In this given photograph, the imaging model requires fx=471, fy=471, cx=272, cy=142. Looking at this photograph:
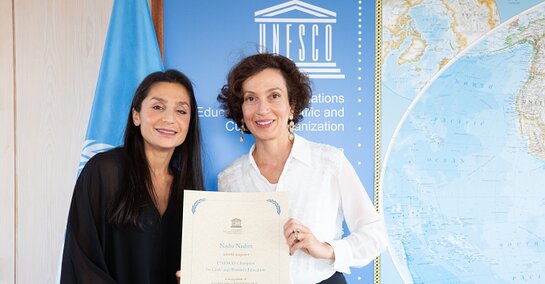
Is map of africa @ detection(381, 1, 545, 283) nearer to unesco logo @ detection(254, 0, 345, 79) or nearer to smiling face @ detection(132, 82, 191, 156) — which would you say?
unesco logo @ detection(254, 0, 345, 79)

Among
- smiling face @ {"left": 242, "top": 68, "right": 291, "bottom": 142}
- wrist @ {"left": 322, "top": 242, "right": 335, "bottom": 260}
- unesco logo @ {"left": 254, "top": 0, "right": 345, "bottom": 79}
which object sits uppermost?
unesco logo @ {"left": 254, "top": 0, "right": 345, "bottom": 79}

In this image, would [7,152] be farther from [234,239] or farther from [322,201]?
[322,201]

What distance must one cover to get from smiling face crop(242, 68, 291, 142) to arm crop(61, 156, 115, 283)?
0.63m

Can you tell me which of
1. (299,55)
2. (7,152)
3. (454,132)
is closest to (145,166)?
(299,55)

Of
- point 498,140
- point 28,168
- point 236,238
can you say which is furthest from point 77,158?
point 498,140

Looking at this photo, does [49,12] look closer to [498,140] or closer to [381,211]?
[381,211]

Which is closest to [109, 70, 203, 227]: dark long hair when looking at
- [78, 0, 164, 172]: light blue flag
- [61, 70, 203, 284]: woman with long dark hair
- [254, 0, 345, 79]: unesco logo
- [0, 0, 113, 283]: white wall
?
[61, 70, 203, 284]: woman with long dark hair

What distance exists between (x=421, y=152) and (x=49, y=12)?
6.75ft

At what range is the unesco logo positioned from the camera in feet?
7.75

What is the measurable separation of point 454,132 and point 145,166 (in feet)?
5.07

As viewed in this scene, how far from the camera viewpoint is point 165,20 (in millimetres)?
2359

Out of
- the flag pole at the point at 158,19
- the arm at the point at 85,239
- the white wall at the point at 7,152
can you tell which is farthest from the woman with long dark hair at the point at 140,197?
the white wall at the point at 7,152

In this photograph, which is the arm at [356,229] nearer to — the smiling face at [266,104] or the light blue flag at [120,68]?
the smiling face at [266,104]

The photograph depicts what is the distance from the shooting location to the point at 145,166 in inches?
69.8
